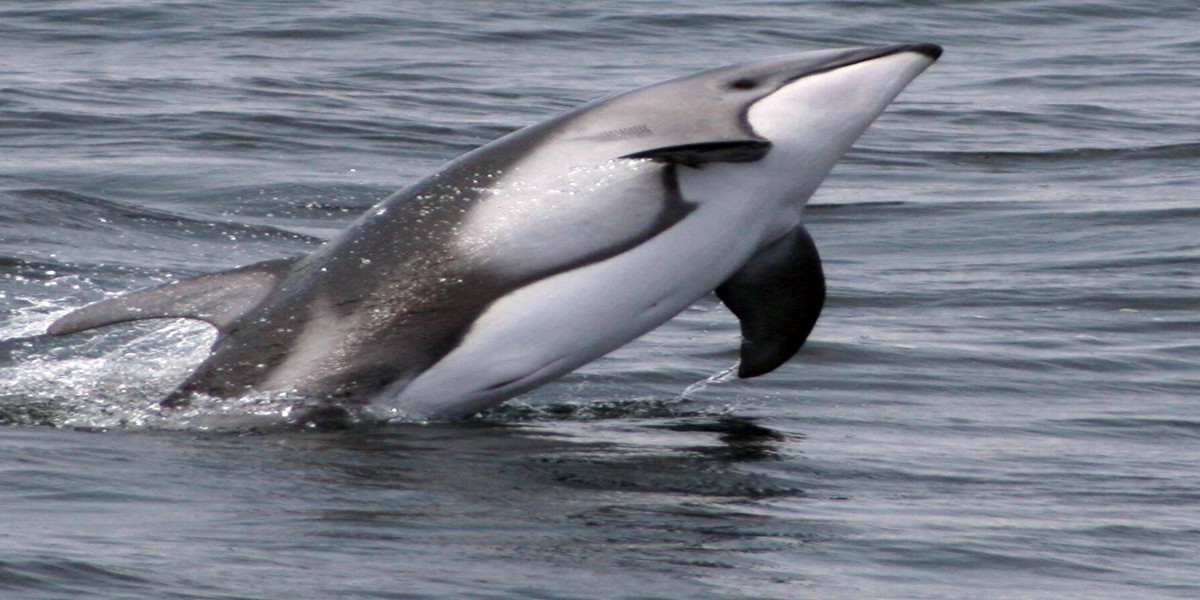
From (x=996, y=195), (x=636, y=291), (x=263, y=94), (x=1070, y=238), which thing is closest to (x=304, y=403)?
(x=636, y=291)

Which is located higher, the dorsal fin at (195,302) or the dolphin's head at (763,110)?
the dolphin's head at (763,110)

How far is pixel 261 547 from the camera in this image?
197 inches

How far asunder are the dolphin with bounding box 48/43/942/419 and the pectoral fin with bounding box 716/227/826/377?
0.21 metres

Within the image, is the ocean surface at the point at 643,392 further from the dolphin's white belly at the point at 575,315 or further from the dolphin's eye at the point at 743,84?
the dolphin's eye at the point at 743,84

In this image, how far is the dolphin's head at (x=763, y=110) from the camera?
23.2ft

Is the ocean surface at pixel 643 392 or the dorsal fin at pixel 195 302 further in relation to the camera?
the dorsal fin at pixel 195 302

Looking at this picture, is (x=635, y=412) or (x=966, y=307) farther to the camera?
(x=966, y=307)

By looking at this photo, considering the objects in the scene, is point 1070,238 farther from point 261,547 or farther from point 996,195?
point 261,547

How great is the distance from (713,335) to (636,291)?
2146mm

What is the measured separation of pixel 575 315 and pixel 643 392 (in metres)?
1.03

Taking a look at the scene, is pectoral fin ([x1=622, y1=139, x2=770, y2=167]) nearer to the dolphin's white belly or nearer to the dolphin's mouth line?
the dolphin's white belly

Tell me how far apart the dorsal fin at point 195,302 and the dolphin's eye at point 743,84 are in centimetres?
168

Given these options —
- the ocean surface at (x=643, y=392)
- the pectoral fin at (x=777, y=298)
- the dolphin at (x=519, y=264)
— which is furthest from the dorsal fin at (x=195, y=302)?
the pectoral fin at (x=777, y=298)

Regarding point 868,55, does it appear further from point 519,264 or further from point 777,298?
point 519,264
